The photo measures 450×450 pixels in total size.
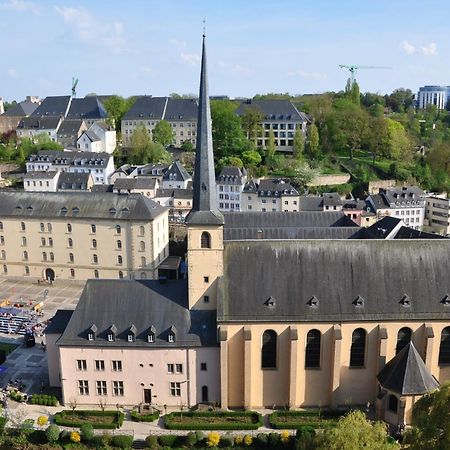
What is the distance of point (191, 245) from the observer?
5478 cm

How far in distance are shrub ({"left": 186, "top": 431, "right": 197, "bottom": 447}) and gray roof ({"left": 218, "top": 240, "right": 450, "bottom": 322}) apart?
1140 cm

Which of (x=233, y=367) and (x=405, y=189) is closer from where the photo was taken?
(x=233, y=367)

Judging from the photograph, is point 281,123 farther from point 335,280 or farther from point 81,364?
point 81,364

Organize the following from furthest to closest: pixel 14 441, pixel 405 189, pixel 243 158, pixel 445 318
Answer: pixel 243 158 → pixel 405 189 → pixel 445 318 → pixel 14 441

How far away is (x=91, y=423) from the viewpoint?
52.7m

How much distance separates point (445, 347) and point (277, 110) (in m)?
138

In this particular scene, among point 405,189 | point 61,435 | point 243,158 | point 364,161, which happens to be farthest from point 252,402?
point 364,161

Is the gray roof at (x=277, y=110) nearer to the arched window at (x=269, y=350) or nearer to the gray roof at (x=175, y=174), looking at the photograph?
the gray roof at (x=175, y=174)

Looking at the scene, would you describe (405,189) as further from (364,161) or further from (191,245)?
(191,245)

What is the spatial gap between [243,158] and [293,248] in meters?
108

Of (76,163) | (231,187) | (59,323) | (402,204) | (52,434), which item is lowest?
(52,434)

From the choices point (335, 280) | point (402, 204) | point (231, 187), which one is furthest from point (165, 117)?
point (335, 280)

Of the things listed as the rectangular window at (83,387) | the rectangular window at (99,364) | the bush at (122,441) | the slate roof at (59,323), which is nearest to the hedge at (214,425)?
the bush at (122,441)

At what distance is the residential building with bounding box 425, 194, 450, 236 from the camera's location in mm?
137500
